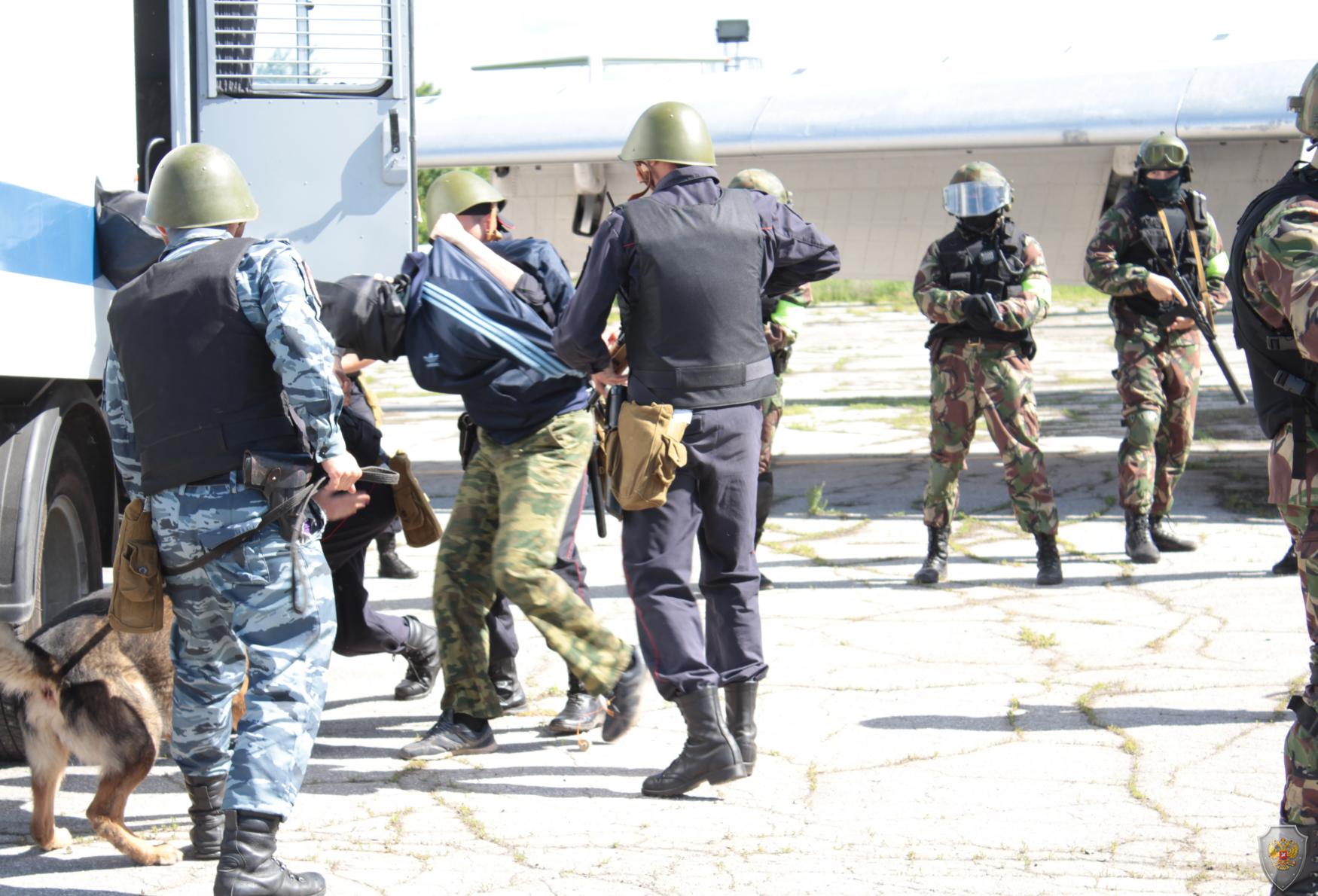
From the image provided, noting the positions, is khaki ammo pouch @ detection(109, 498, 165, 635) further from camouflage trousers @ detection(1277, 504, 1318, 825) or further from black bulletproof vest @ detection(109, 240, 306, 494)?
camouflage trousers @ detection(1277, 504, 1318, 825)

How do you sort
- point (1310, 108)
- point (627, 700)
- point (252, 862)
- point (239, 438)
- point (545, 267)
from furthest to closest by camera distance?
point (545, 267) → point (627, 700) → point (239, 438) → point (252, 862) → point (1310, 108)

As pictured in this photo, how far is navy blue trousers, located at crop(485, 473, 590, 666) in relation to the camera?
189 inches

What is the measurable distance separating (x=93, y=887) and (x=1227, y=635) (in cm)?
474

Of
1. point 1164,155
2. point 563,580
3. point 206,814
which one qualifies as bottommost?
point 206,814

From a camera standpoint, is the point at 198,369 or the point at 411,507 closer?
the point at 198,369

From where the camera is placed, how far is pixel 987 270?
714cm

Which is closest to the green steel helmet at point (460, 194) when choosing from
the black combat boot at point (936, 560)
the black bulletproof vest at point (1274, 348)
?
the black bulletproof vest at point (1274, 348)

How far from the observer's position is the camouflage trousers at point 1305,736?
3055 mm

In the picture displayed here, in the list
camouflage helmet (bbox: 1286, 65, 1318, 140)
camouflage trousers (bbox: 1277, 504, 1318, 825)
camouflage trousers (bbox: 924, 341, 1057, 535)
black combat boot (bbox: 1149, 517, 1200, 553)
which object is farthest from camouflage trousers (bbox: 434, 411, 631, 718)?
black combat boot (bbox: 1149, 517, 1200, 553)

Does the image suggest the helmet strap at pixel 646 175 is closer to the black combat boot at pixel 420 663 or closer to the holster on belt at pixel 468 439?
the holster on belt at pixel 468 439

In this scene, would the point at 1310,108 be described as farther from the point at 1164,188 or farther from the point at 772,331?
the point at 1164,188

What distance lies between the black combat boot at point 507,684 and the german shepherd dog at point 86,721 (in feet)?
5.23

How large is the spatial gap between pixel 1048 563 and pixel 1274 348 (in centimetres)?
426

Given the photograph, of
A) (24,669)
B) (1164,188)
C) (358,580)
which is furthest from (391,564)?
(1164,188)
